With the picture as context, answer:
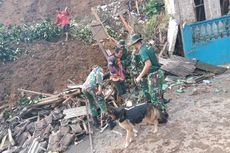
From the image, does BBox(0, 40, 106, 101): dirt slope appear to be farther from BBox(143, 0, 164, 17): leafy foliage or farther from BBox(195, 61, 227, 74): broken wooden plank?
BBox(195, 61, 227, 74): broken wooden plank

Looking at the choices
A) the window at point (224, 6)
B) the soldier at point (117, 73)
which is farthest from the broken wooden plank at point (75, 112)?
the window at point (224, 6)

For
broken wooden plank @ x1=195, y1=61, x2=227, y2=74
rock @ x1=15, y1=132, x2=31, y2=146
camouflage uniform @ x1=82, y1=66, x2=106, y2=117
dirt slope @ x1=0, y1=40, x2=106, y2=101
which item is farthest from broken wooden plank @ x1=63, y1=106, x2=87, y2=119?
broken wooden plank @ x1=195, y1=61, x2=227, y2=74

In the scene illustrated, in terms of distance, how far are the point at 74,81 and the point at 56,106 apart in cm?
236

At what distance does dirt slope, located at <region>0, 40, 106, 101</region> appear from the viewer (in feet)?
43.7

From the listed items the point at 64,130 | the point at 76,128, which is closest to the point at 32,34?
the point at 64,130

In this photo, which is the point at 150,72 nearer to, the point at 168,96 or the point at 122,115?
the point at 122,115

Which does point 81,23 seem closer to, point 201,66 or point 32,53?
point 32,53

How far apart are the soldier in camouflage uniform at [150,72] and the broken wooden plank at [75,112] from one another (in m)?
2.29

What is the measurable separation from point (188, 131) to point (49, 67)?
8.30 m

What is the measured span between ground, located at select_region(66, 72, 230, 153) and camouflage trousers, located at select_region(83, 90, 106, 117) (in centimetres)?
62

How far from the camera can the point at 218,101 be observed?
29.7ft

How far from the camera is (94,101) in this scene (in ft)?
30.1

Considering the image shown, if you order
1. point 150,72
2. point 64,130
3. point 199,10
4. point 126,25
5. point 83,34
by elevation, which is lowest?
point 64,130

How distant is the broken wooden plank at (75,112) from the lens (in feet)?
31.9
